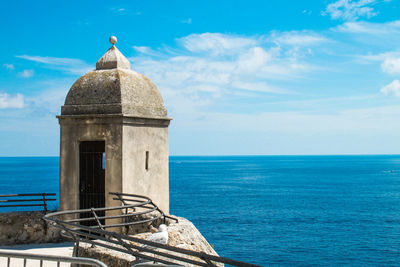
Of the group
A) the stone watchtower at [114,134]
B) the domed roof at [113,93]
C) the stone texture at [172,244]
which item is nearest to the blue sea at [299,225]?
the stone watchtower at [114,134]

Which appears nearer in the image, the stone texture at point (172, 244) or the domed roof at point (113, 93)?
the stone texture at point (172, 244)

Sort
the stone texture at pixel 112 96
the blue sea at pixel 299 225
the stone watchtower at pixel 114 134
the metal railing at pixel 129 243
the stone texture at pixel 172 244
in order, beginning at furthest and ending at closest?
the blue sea at pixel 299 225, the stone texture at pixel 112 96, the stone watchtower at pixel 114 134, the stone texture at pixel 172 244, the metal railing at pixel 129 243

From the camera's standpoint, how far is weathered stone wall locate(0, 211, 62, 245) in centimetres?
1059

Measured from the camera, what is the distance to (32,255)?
14.1ft

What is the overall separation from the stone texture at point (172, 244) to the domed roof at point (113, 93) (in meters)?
3.64

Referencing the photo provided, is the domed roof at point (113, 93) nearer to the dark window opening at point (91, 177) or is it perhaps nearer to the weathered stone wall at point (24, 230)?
the dark window opening at point (91, 177)

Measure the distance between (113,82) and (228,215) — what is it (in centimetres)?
3851

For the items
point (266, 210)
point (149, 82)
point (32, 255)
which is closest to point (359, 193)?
point (266, 210)

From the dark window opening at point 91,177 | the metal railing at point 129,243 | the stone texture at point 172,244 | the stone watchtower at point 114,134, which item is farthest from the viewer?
the dark window opening at point 91,177

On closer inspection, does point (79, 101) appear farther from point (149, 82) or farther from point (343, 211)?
point (343, 211)

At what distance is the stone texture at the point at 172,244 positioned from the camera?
21.1 ft

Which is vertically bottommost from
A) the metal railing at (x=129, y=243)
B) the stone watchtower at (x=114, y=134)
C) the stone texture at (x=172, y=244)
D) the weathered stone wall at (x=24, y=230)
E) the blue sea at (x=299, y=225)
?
the blue sea at (x=299, y=225)

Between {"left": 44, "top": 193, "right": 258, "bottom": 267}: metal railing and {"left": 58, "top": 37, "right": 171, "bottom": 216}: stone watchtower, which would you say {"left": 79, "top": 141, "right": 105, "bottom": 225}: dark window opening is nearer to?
{"left": 58, "top": 37, "right": 171, "bottom": 216}: stone watchtower

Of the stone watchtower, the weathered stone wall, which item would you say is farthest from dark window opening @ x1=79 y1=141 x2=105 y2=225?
the weathered stone wall
